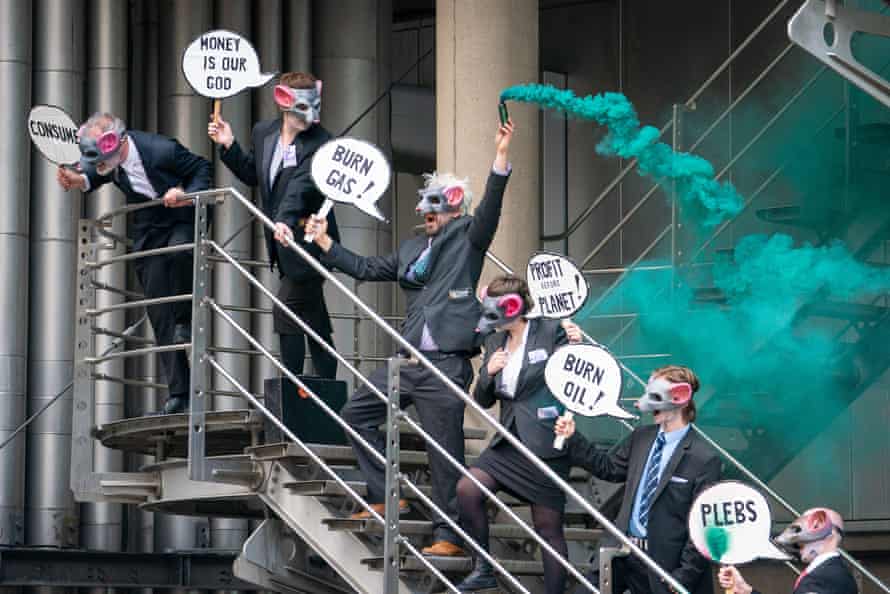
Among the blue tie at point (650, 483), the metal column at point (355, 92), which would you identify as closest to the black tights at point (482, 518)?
the blue tie at point (650, 483)

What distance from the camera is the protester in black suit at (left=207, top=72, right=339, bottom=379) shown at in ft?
33.8

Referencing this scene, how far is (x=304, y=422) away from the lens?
10.0m

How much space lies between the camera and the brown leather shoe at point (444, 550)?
9211mm

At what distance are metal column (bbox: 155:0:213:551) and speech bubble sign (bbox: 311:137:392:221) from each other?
6.81 meters

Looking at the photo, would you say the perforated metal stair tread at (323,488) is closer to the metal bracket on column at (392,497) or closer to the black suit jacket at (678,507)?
the metal bracket on column at (392,497)

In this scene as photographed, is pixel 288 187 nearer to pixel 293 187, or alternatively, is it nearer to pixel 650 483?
pixel 293 187

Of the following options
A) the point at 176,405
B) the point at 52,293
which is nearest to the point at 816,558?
the point at 176,405

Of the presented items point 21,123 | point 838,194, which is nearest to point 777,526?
point 838,194

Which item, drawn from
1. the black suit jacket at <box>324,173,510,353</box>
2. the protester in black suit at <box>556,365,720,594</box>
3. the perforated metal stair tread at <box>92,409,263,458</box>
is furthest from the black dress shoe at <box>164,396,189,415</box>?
the protester in black suit at <box>556,365,720,594</box>

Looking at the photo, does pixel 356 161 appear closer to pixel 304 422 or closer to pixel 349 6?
pixel 304 422

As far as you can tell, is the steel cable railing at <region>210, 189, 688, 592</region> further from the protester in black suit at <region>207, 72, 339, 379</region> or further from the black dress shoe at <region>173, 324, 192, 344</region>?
the black dress shoe at <region>173, 324, 192, 344</region>

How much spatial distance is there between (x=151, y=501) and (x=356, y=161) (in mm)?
2446

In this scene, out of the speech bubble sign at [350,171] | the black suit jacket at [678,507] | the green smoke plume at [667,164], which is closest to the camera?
the black suit jacket at [678,507]

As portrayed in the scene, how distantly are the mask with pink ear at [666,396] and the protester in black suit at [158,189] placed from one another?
329 centimetres
